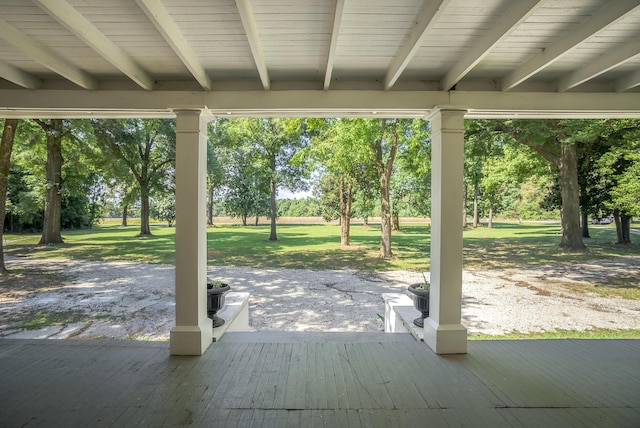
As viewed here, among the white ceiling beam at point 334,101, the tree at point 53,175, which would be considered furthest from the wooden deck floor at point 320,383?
the tree at point 53,175

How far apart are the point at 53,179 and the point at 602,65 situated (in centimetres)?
1512

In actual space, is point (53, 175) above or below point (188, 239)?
above

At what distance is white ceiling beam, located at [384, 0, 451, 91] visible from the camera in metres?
1.87

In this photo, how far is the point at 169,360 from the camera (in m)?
3.02

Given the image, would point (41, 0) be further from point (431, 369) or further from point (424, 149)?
point (424, 149)

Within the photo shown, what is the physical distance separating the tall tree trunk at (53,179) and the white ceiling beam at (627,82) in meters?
13.3

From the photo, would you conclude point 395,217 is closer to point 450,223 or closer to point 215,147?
point 215,147

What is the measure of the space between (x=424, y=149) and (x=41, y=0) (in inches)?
395

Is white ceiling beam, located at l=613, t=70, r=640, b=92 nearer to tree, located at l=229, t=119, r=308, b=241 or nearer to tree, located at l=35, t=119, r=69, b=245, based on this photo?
tree, located at l=35, t=119, r=69, b=245

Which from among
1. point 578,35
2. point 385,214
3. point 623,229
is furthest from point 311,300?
point 623,229

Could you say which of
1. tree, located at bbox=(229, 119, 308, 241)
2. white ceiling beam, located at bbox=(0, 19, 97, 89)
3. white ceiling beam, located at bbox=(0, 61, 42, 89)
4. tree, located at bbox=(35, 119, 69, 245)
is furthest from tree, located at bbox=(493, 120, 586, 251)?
tree, located at bbox=(35, 119, 69, 245)

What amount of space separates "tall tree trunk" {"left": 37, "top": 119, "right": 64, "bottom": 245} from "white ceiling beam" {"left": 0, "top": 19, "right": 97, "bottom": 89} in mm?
9606

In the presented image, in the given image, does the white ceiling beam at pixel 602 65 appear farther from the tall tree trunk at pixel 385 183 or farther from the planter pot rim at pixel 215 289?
the tall tree trunk at pixel 385 183

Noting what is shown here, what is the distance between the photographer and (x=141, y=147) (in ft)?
54.3
